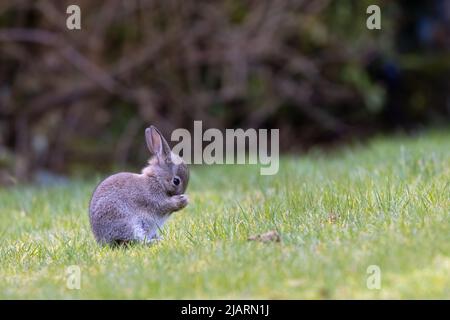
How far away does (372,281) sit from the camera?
513 centimetres

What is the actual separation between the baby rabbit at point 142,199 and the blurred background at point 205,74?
886 cm

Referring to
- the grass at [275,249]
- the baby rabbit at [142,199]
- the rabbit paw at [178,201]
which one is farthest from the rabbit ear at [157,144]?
the grass at [275,249]

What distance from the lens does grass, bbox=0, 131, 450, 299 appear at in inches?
207

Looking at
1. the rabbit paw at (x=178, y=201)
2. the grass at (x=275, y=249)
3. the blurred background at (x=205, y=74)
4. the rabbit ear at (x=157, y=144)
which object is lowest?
the grass at (x=275, y=249)

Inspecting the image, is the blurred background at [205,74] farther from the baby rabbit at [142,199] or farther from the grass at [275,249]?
the baby rabbit at [142,199]

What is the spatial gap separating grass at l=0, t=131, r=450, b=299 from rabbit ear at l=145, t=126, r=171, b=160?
63cm

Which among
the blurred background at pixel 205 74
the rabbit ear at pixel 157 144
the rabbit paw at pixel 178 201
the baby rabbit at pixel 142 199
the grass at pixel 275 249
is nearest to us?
the grass at pixel 275 249

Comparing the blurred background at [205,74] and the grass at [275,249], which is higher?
the blurred background at [205,74]

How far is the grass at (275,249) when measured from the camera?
525 cm

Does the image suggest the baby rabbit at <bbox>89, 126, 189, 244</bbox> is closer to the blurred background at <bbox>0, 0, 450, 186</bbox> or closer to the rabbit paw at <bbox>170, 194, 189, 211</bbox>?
the rabbit paw at <bbox>170, 194, 189, 211</bbox>

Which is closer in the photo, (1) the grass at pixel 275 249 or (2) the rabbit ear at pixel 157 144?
(1) the grass at pixel 275 249

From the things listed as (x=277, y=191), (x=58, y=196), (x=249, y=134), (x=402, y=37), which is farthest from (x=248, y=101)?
(x=277, y=191)

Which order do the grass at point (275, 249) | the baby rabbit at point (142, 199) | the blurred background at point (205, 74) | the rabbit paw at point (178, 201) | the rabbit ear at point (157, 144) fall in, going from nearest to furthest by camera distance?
the grass at point (275, 249), the baby rabbit at point (142, 199), the rabbit paw at point (178, 201), the rabbit ear at point (157, 144), the blurred background at point (205, 74)

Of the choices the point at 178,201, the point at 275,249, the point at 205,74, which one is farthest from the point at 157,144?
the point at 205,74
